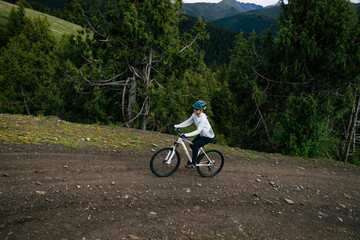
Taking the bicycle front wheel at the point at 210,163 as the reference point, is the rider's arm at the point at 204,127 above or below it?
above

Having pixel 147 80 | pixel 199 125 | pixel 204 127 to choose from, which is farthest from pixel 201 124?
pixel 147 80

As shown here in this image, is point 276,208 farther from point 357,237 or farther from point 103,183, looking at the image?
point 103,183

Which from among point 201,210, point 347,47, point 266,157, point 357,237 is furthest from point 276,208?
point 347,47

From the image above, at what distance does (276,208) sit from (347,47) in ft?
29.1

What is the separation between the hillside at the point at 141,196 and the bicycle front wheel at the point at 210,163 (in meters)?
0.23

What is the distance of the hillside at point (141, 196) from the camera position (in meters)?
3.74

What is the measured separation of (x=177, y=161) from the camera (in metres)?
6.12

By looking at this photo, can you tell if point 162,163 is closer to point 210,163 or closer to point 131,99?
point 210,163

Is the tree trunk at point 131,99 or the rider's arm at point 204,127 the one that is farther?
the tree trunk at point 131,99

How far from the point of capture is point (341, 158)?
13391 mm

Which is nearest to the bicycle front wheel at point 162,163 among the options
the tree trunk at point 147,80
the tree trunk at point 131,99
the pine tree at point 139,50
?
the pine tree at point 139,50

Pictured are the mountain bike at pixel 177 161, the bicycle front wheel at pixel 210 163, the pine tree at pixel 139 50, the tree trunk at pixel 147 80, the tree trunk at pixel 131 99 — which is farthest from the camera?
the tree trunk at pixel 131 99

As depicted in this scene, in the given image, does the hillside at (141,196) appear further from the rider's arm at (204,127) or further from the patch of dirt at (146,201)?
Answer: the rider's arm at (204,127)

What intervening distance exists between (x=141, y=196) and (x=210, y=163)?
2570 mm
